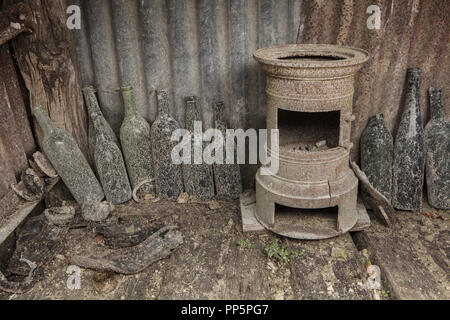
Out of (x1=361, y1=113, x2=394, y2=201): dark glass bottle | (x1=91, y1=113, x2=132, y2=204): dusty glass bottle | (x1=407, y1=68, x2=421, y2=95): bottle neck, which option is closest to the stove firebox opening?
(x1=361, y1=113, x2=394, y2=201): dark glass bottle

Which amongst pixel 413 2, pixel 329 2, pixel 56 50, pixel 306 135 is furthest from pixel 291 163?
pixel 56 50

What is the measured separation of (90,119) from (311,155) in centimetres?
178

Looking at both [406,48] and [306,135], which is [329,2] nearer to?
[406,48]

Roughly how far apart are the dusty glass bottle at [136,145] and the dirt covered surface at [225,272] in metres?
0.49

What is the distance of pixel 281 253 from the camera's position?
111 inches

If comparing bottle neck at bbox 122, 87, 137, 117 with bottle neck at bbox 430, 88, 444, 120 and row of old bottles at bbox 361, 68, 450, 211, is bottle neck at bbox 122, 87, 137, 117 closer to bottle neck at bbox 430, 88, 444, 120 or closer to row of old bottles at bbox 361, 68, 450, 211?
row of old bottles at bbox 361, 68, 450, 211

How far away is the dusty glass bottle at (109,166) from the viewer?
332 cm

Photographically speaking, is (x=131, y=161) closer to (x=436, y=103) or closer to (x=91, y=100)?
(x=91, y=100)

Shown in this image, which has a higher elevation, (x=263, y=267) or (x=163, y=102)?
(x=163, y=102)

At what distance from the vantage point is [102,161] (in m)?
3.36

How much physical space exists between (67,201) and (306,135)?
80.2 inches

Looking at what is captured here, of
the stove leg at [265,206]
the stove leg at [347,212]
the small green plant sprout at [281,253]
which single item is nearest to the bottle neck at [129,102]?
the stove leg at [265,206]

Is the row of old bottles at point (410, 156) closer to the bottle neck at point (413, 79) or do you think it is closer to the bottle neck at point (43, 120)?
the bottle neck at point (413, 79)

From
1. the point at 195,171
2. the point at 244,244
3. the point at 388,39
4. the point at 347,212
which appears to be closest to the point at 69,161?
the point at 195,171
